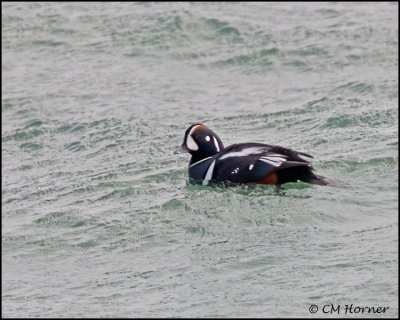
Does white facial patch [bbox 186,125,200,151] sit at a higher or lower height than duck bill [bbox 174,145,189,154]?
higher

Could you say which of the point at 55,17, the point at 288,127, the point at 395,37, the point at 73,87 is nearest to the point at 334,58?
the point at 395,37

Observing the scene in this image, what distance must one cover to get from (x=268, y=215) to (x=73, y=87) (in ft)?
22.1

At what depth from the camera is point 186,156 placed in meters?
15.0

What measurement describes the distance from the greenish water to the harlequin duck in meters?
0.13

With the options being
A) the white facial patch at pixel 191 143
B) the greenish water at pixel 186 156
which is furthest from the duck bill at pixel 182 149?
the greenish water at pixel 186 156

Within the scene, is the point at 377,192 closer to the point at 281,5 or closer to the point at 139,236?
the point at 139,236

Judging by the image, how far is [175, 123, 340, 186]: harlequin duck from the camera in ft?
41.6

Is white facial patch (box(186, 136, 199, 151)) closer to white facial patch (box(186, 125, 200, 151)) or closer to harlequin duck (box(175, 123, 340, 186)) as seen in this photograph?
white facial patch (box(186, 125, 200, 151))

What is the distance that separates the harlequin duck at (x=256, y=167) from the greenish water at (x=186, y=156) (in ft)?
0.42

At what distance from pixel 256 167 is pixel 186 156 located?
2354 mm

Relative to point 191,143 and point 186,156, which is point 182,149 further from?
point 186,156

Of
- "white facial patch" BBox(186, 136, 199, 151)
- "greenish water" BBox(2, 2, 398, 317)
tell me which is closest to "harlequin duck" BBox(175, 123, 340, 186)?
"greenish water" BBox(2, 2, 398, 317)

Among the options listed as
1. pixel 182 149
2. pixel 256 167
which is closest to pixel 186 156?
pixel 182 149

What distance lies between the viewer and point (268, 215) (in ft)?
39.9
